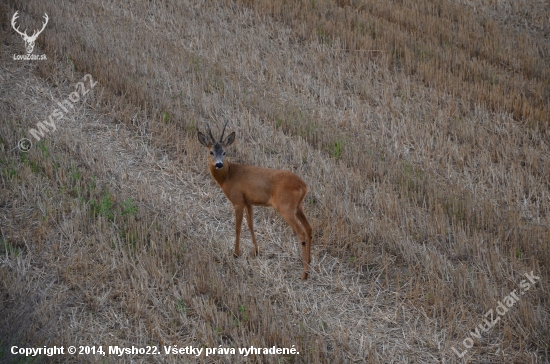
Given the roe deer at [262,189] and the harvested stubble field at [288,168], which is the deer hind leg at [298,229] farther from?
the harvested stubble field at [288,168]

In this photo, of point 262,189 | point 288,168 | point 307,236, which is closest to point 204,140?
point 262,189

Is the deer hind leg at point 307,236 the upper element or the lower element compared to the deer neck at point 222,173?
lower

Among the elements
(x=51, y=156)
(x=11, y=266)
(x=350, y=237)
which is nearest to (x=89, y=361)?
(x=11, y=266)

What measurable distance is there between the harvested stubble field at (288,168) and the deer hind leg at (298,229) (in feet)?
0.74

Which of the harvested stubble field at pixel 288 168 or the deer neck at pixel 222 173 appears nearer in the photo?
the harvested stubble field at pixel 288 168

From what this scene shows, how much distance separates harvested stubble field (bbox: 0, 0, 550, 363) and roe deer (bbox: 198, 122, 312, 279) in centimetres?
67

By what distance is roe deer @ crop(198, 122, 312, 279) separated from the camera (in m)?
7.24

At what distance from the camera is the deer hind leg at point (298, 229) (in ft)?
23.7

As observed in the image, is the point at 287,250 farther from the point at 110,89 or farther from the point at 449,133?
the point at 110,89

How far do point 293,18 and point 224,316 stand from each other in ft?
33.5

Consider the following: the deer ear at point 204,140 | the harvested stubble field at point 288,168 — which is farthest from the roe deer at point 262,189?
the harvested stubble field at point 288,168

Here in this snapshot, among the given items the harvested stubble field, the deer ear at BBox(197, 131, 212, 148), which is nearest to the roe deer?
the deer ear at BBox(197, 131, 212, 148)

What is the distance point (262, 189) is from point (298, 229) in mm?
652

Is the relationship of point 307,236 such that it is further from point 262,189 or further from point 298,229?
point 262,189
